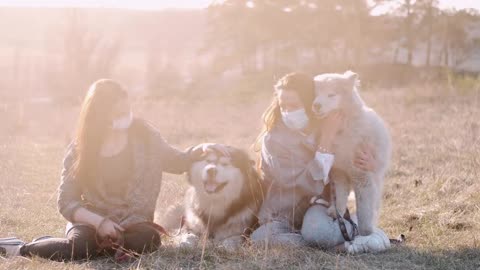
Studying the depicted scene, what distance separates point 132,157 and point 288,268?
4.57ft

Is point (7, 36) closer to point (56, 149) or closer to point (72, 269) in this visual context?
point (56, 149)

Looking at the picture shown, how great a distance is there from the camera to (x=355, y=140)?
4.37m

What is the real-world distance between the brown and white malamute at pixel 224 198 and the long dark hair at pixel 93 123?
71 cm

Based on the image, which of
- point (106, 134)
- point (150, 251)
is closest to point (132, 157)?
point (106, 134)

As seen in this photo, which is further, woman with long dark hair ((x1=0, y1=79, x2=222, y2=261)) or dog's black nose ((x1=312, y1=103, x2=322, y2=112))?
dog's black nose ((x1=312, y1=103, x2=322, y2=112))

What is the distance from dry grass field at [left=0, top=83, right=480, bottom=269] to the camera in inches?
159

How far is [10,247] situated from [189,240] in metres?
1.22

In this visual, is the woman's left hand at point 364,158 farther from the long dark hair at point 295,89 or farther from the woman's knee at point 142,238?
the woman's knee at point 142,238

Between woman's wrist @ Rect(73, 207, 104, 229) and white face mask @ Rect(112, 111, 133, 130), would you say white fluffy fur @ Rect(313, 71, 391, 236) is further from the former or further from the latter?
woman's wrist @ Rect(73, 207, 104, 229)

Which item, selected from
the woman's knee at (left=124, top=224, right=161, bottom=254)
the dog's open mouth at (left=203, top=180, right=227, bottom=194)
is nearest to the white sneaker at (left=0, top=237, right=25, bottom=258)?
the woman's knee at (left=124, top=224, right=161, bottom=254)

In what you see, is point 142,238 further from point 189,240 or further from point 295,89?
point 295,89

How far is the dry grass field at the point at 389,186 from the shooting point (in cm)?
405

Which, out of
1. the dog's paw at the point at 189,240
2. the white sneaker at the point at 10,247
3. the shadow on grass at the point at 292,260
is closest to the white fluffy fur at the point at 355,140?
the shadow on grass at the point at 292,260

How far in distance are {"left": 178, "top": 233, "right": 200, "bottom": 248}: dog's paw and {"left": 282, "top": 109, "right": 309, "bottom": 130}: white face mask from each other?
1035mm
